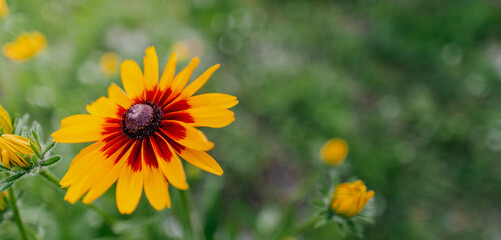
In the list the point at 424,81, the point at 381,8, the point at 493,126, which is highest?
the point at 381,8

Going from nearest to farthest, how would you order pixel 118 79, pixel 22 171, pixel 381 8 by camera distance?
1. pixel 22 171
2. pixel 118 79
3. pixel 381 8

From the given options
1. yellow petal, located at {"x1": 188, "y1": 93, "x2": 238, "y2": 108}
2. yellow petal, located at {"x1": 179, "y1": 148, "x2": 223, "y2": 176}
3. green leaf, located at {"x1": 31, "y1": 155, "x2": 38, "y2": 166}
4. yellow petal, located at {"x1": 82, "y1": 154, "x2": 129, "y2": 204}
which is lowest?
yellow petal, located at {"x1": 82, "y1": 154, "x2": 129, "y2": 204}

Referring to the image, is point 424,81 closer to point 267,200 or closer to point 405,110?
point 405,110

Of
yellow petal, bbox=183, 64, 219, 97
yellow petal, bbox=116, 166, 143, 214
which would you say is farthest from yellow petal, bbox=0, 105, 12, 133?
yellow petal, bbox=183, 64, 219, 97

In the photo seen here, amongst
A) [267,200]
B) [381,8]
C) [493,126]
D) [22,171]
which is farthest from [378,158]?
[22,171]

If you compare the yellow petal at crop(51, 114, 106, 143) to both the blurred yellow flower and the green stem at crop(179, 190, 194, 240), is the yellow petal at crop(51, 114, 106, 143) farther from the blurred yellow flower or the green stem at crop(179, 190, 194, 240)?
the blurred yellow flower

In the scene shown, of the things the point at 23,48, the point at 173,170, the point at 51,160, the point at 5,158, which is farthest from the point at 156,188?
the point at 23,48

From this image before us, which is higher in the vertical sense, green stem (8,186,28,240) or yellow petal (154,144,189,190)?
yellow petal (154,144,189,190)

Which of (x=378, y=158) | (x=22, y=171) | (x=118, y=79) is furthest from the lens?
(x=378, y=158)

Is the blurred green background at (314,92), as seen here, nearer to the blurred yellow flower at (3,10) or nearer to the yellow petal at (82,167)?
the blurred yellow flower at (3,10)
